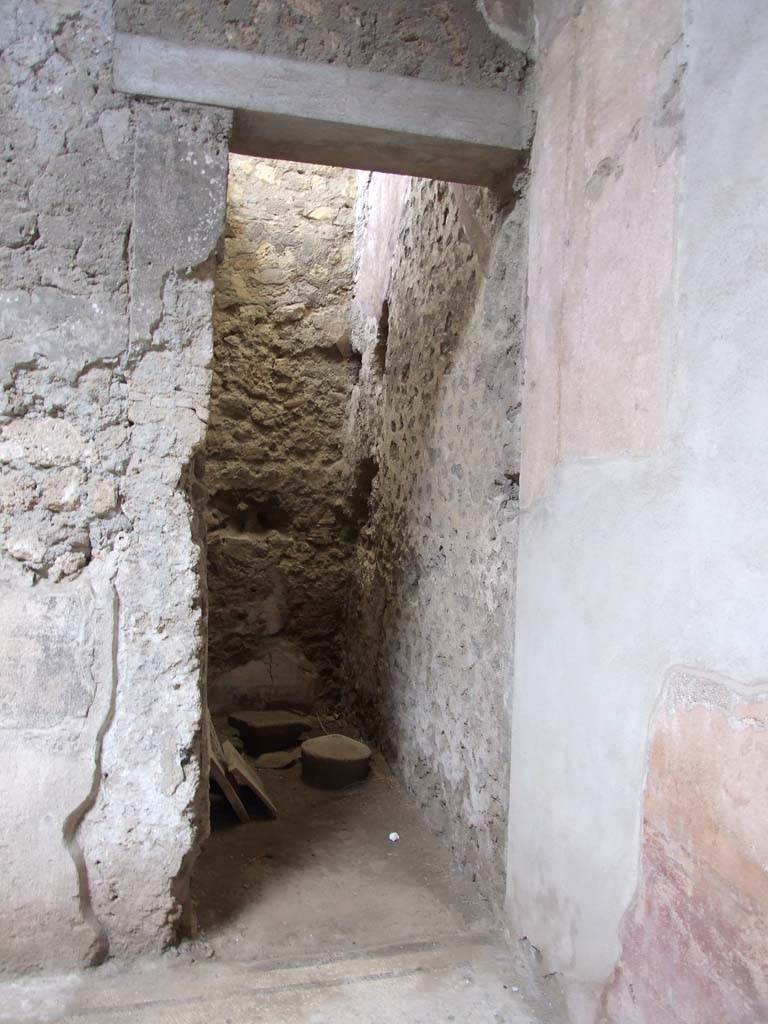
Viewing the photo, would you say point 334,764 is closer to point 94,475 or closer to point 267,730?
point 267,730

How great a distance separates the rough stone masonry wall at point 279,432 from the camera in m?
4.10

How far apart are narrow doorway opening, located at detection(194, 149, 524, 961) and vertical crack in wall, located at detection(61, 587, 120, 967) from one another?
312mm

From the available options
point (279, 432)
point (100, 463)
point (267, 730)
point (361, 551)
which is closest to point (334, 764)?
point (267, 730)

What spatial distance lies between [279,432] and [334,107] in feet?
7.37

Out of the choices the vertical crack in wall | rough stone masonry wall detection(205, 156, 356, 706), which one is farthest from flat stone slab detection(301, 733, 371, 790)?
the vertical crack in wall

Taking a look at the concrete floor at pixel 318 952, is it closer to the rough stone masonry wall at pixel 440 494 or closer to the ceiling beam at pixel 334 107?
the rough stone masonry wall at pixel 440 494

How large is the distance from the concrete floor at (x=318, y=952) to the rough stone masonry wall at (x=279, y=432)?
4.36ft

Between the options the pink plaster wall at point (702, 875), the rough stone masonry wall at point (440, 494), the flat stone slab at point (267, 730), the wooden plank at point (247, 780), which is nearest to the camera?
the pink plaster wall at point (702, 875)

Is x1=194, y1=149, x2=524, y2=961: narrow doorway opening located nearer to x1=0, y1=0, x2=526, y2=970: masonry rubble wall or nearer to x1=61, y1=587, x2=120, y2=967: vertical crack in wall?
x1=61, y1=587, x2=120, y2=967: vertical crack in wall

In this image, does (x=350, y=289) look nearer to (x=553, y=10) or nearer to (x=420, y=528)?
(x=420, y=528)

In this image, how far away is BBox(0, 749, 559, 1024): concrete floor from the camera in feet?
6.23

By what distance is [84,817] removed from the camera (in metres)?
2.01

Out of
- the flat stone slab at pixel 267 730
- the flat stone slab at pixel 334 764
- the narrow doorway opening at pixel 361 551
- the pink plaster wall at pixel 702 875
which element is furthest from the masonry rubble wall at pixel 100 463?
the flat stone slab at pixel 267 730

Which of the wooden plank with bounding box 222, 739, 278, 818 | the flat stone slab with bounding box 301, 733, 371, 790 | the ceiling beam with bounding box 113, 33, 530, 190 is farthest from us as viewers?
the flat stone slab with bounding box 301, 733, 371, 790
